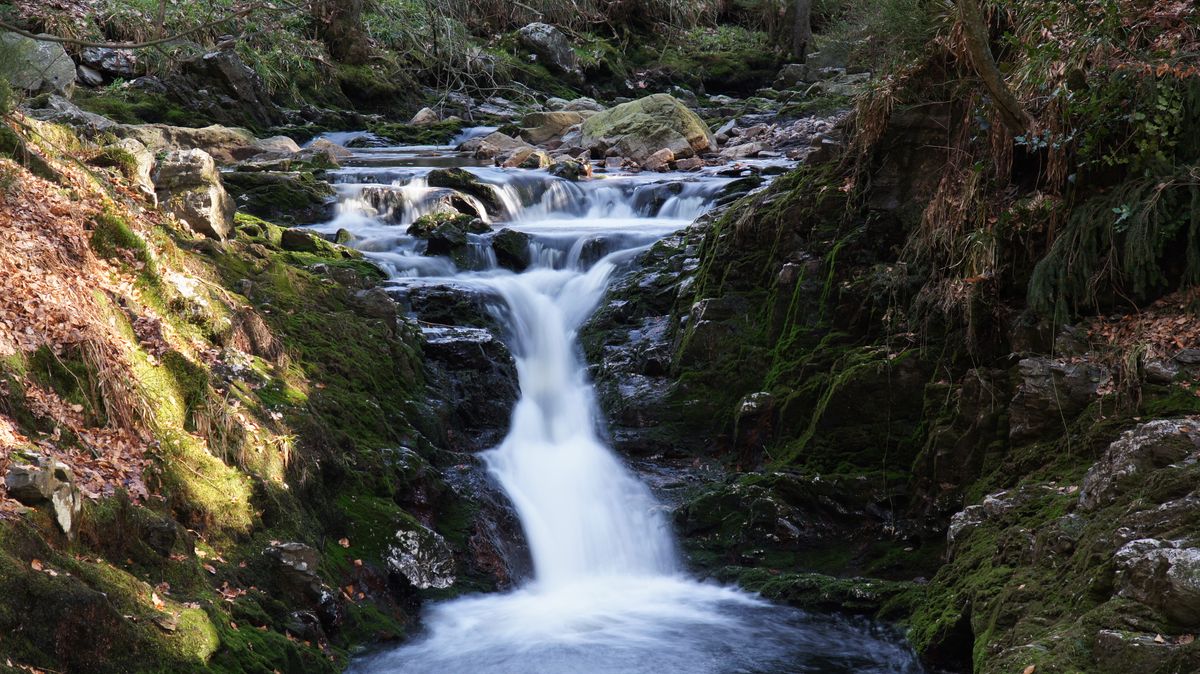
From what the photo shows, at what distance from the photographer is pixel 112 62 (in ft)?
63.1

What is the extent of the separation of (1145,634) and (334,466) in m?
4.89

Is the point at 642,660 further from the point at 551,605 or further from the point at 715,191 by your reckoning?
the point at 715,191

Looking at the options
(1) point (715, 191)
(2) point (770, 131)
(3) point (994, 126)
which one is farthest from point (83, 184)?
(2) point (770, 131)

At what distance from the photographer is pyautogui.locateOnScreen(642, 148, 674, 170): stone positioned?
17734mm

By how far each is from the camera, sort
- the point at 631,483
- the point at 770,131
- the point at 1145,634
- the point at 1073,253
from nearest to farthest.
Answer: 1. the point at 1145,634
2. the point at 1073,253
3. the point at 631,483
4. the point at 770,131

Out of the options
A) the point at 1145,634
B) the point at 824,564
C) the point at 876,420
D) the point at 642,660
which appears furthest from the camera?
the point at 876,420

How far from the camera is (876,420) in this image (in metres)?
7.73

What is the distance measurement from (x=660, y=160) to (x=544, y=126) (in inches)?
164

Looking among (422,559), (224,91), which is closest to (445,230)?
(422,559)

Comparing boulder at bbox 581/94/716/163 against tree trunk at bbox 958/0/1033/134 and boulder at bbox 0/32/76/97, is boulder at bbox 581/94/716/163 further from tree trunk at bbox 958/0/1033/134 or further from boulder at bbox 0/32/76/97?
tree trunk at bbox 958/0/1033/134

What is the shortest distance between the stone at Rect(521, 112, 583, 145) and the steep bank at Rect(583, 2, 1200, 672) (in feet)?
38.4

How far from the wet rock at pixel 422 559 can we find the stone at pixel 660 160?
1199cm

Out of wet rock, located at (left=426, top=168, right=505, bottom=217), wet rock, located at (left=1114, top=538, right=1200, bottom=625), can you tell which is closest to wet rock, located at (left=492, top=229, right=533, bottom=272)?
wet rock, located at (left=426, top=168, right=505, bottom=217)

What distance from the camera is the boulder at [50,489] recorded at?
4.17m
